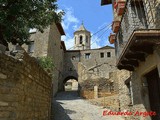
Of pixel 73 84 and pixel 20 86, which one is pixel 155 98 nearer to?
pixel 20 86

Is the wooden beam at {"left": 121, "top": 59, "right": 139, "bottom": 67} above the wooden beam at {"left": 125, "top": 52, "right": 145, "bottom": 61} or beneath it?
beneath

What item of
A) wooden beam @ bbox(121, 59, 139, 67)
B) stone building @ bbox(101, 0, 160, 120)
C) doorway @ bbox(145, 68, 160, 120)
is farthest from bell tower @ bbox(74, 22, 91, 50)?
doorway @ bbox(145, 68, 160, 120)

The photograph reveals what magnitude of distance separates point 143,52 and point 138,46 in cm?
42

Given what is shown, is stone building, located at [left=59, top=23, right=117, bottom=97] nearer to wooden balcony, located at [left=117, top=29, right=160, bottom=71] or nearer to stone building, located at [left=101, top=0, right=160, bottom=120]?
stone building, located at [left=101, top=0, right=160, bottom=120]

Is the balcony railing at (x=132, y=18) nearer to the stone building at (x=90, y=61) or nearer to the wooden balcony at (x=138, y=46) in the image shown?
the wooden balcony at (x=138, y=46)

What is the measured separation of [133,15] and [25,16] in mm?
5070

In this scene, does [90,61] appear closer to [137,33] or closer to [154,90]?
[154,90]

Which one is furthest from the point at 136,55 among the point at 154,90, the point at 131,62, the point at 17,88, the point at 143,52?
the point at 17,88

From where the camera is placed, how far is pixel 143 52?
17.8ft

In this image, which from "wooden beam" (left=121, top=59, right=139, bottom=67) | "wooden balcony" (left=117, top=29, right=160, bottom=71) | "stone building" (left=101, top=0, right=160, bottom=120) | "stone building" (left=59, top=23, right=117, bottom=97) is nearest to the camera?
"wooden balcony" (left=117, top=29, right=160, bottom=71)

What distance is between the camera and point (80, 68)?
25.1 meters

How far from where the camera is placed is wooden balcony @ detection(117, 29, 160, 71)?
14.6ft

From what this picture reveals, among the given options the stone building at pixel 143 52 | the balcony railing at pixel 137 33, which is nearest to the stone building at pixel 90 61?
the stone building at pixel 143 52

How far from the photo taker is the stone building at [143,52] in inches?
193
